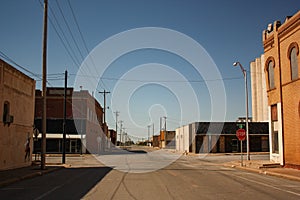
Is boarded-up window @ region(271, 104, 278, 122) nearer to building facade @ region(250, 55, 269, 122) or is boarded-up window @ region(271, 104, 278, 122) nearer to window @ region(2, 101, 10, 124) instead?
window @ region(2, 101, 10, 124)

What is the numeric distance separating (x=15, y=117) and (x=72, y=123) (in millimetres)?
33308

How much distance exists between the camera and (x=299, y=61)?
22453 millimetres

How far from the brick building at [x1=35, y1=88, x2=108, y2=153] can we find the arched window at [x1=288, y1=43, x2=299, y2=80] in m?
38.6

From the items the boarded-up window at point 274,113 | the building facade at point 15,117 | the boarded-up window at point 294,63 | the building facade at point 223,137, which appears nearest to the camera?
the building facade at point 15,117

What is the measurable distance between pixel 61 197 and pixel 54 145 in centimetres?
4500

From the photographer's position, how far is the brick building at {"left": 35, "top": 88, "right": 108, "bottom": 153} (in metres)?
55.3

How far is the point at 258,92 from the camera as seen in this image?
73.7 metres

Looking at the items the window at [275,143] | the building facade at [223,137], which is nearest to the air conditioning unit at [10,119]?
the window at [275,143]

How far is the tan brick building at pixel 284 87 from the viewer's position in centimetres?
2311

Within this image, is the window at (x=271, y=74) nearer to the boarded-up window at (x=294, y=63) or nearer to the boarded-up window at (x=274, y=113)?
the boarded-up window at (x=274, y=113)

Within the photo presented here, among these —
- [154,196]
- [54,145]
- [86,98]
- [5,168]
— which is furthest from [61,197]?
[86,98]

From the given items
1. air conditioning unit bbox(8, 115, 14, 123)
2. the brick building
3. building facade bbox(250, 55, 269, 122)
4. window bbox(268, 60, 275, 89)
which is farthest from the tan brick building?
building facade bbox(250, 55, 269, 122)

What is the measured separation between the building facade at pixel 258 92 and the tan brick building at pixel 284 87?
45.3 m

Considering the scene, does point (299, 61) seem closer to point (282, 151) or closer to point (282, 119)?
point (282, 119)
